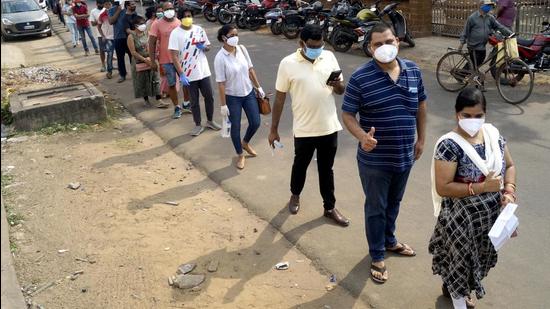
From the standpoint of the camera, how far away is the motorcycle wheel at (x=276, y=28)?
15.4 m

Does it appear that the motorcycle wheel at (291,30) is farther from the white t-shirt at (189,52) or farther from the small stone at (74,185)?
the small stone at (74,185)

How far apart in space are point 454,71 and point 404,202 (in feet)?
14.2

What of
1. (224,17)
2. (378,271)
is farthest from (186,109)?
(224,17)

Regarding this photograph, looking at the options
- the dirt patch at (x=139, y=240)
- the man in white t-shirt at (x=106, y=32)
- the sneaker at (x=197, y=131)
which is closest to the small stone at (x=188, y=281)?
the dirt patch at (x=139, y=240)

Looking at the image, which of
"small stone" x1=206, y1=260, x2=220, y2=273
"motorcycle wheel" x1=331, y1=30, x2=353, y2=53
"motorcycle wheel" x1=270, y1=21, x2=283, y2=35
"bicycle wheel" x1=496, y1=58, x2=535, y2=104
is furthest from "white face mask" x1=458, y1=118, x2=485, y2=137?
"motorcycle wheel" x1=270, y1=21, x2=283, y2=35

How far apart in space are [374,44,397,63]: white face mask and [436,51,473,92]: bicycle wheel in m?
5.47

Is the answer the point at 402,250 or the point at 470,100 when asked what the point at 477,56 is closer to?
the point at 402,250

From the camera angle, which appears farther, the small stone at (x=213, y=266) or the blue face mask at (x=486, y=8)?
the blue face mask at (x=486, y=8)

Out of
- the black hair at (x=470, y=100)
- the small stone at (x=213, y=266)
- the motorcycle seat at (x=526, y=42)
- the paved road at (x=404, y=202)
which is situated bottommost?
the paved road at (x=404, y=202)

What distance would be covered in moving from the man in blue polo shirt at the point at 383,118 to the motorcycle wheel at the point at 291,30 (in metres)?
11.8

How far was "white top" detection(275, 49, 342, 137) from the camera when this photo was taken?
4.12 metres

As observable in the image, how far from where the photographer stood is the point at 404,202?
4891mm

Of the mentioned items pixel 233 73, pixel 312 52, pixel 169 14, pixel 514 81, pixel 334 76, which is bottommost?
pixel 514 81

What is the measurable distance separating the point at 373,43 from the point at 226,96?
2823mm
